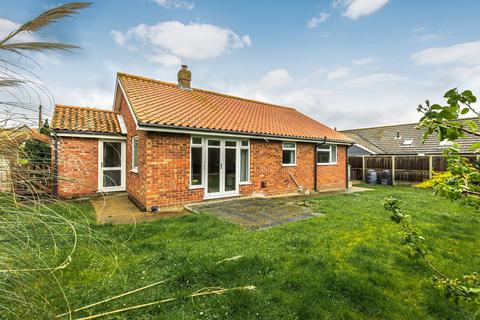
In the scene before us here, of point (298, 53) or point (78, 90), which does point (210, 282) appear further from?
point (298, 53)

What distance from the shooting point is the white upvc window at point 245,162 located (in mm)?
9500

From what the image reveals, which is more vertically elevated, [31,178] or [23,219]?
[31,178]

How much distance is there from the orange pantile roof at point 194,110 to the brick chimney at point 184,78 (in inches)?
15.2

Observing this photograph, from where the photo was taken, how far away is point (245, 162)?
958 cm

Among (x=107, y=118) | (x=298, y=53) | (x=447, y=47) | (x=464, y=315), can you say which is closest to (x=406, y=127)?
(x=447, y=47)

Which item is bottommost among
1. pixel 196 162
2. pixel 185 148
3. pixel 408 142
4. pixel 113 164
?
pixel 113 164

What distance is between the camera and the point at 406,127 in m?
22.5

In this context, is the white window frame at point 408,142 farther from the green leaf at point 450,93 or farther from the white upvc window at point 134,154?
the green leaf at point 450,93

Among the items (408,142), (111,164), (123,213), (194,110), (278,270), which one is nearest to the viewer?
(278,270)

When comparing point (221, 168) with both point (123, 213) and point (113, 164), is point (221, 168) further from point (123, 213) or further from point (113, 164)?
point (113, 164)

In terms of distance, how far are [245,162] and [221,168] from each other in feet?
4.20

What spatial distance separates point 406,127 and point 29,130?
2833cm

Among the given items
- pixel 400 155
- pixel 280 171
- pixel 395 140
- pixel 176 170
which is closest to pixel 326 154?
pixel 280 171

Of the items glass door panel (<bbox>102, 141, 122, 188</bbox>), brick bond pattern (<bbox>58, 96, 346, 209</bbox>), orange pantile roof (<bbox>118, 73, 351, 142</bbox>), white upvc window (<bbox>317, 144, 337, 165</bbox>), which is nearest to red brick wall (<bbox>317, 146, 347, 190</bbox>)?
brick bond pattern (<bbox>58, 96, 346, 209</bbox>)
